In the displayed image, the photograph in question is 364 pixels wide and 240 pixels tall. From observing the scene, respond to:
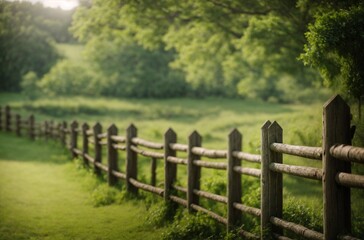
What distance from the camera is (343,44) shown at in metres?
7.02

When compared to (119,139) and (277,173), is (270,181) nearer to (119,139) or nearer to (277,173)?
(277,173)

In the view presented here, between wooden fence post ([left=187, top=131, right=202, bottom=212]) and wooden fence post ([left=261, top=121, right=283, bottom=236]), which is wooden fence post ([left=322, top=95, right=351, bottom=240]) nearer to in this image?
wooden fence post ([left=261, top=121, right=283, bottom=236])

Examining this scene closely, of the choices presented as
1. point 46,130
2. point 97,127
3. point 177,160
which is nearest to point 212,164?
point 177,160

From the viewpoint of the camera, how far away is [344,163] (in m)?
4.93

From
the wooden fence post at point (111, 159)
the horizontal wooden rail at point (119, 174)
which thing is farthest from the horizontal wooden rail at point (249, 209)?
the wooden fence post at point (111, 159)

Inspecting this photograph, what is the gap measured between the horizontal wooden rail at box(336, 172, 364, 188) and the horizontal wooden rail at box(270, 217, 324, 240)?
68 cm

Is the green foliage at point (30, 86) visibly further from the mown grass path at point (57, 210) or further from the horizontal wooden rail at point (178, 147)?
the horizontal wooden rail at point (178, 147)

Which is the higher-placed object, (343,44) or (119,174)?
(343,44)

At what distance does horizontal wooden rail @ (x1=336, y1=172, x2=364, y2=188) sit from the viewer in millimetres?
4443

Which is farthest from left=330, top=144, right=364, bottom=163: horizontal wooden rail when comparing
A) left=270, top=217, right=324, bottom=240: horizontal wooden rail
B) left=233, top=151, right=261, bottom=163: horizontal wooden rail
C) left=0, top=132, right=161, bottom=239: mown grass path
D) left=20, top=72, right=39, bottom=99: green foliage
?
left=20, top=72, right=39, bottom=99: green foliage

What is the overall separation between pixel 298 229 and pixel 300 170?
0.70m

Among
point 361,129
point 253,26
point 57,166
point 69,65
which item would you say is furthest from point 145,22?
point 69,65

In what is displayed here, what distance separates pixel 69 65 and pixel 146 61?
340 inches

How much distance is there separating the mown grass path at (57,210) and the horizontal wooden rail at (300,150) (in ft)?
8.99
